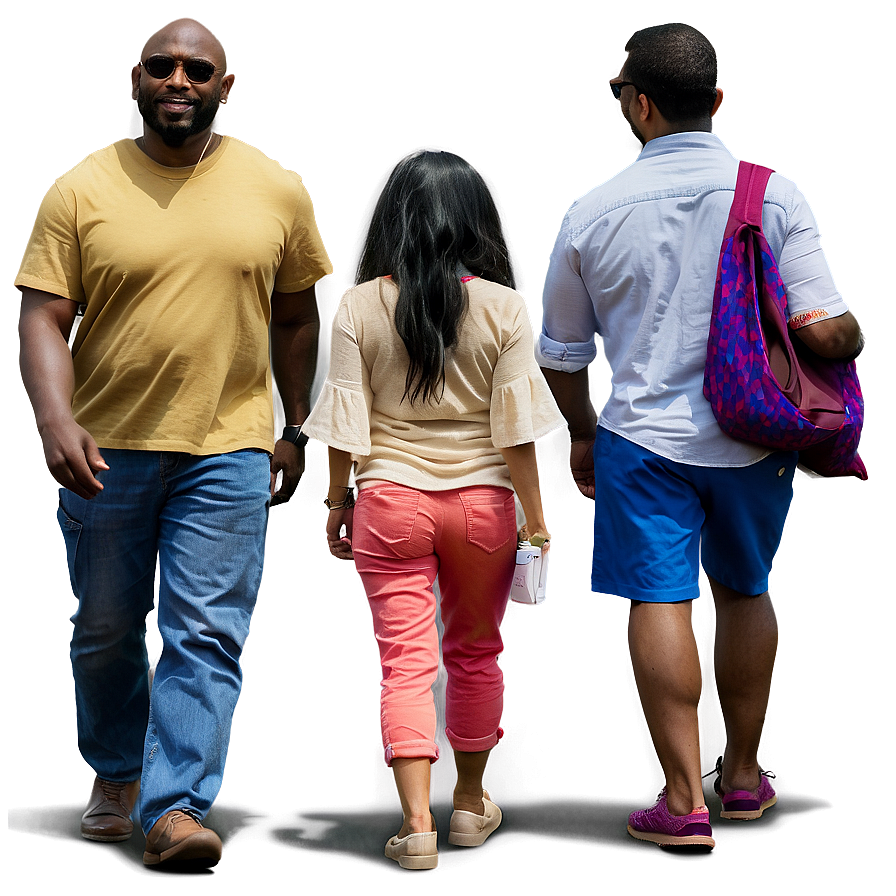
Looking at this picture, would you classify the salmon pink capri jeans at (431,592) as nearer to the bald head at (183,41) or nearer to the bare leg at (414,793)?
the bare leg at (414,793)

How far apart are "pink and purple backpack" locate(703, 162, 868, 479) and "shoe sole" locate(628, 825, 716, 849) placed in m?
0.99

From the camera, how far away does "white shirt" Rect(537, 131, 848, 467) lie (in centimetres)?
297

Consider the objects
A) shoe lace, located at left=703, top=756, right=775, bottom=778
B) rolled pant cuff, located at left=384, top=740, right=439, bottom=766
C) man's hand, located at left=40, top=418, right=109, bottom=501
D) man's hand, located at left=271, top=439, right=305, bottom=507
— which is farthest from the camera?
shoe lace, located at left=703, top=756, right=775, bottom=778

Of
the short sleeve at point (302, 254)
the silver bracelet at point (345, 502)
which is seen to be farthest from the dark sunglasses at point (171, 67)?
the silver bracelet at point (345, 502)

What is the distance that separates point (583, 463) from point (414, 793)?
1.04 metres

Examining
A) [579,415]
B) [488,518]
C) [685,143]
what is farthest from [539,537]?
[685,143]

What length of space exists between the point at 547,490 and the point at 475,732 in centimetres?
106

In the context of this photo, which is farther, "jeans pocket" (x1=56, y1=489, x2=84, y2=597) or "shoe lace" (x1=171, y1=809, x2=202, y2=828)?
"jeans pocket" (x1=56, y1=489, x2=84, y2=597)

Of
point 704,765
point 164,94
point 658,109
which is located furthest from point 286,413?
point 704,765

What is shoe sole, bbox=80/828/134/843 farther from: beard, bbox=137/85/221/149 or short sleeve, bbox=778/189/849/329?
short sleeve, bbox=778/189/849/329

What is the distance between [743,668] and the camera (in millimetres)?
3221

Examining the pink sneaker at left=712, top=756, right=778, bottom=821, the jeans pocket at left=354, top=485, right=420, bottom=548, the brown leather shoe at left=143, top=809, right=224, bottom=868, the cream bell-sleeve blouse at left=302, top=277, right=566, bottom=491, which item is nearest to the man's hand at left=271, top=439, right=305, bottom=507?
the cream bell-sleeve blouse at left=302, top=277, right=566, bottom=491

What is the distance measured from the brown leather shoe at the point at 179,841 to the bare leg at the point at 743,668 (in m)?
1.42

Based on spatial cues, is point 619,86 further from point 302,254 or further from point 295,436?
point 295,436
